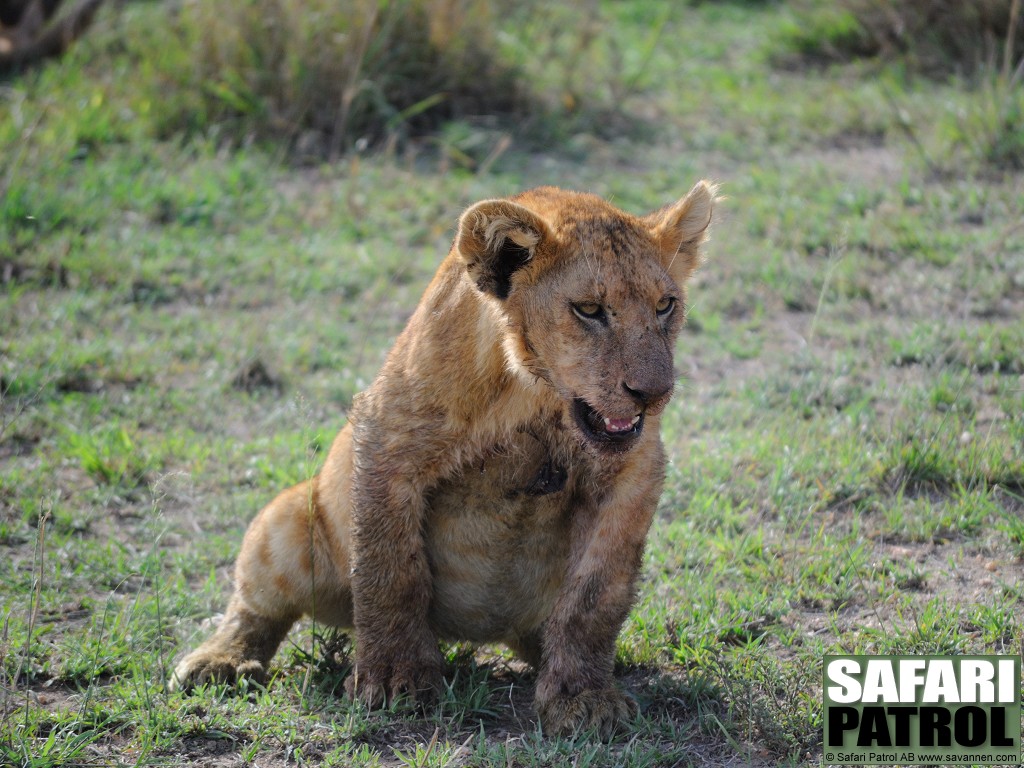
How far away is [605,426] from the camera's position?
385cm

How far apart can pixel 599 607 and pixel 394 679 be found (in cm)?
75

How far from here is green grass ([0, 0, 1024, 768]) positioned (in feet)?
13.7

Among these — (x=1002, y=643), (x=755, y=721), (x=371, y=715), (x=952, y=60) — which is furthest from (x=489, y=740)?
(x=952, y=60)

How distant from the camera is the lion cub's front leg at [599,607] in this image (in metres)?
4.06

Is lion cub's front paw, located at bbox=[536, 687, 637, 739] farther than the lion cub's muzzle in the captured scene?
Yes

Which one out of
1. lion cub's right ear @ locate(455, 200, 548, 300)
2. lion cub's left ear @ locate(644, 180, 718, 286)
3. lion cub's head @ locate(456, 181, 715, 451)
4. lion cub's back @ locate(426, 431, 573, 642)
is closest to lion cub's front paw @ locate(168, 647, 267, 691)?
lion cub's back @ locate(426, 431, 573, 642)

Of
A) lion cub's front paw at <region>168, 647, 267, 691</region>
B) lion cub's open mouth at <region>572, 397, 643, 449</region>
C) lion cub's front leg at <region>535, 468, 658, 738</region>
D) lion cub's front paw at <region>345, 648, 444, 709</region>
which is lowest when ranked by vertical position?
lion cub's front paw at <region>168, 647, 267, 691</region>

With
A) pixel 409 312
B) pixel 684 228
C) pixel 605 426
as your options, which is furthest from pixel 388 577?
pixel 409 312

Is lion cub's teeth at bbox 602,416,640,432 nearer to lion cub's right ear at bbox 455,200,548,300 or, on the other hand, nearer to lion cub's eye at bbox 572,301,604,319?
lion cub's eye at bbox 572,301,604,319

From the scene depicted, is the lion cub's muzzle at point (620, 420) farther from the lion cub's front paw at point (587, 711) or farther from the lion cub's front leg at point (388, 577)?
the lion cub's front paw at point (587, 711)

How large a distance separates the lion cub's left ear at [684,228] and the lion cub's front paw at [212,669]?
2.11m

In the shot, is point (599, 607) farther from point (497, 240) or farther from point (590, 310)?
point (497, 240)

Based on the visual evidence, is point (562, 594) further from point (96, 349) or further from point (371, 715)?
point (96, 349)

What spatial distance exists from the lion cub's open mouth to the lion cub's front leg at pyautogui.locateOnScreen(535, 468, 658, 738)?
0.29 metres
